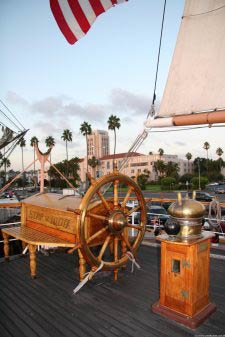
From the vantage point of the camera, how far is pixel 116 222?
3.87 metres

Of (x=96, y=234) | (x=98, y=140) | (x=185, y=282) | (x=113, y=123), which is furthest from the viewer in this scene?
(x=98, y=140)

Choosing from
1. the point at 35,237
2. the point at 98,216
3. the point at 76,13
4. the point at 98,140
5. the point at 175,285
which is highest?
the point at 98,140

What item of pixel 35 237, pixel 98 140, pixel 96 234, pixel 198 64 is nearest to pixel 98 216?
pixel 96 234

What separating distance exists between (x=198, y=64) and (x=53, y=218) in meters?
3.37

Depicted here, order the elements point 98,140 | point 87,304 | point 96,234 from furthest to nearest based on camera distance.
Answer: point 98,140 → point 96,234 → point 87,304

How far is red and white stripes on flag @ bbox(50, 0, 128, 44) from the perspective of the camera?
5.35 metres

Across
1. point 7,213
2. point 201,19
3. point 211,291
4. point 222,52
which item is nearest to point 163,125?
point 222,52

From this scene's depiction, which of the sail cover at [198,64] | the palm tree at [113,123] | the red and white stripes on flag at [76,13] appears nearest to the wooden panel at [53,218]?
the sail cover at [198,64]

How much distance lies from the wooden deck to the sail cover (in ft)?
8.34

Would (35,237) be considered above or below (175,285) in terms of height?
above

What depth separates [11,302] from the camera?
3.53 metres

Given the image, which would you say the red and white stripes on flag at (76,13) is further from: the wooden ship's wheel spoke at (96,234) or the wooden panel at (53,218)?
the wooden ship's wheel spoke at (96,234)

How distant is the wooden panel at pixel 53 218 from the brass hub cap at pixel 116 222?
1.61 ft

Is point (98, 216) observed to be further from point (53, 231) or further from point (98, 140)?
point (98, 140)
